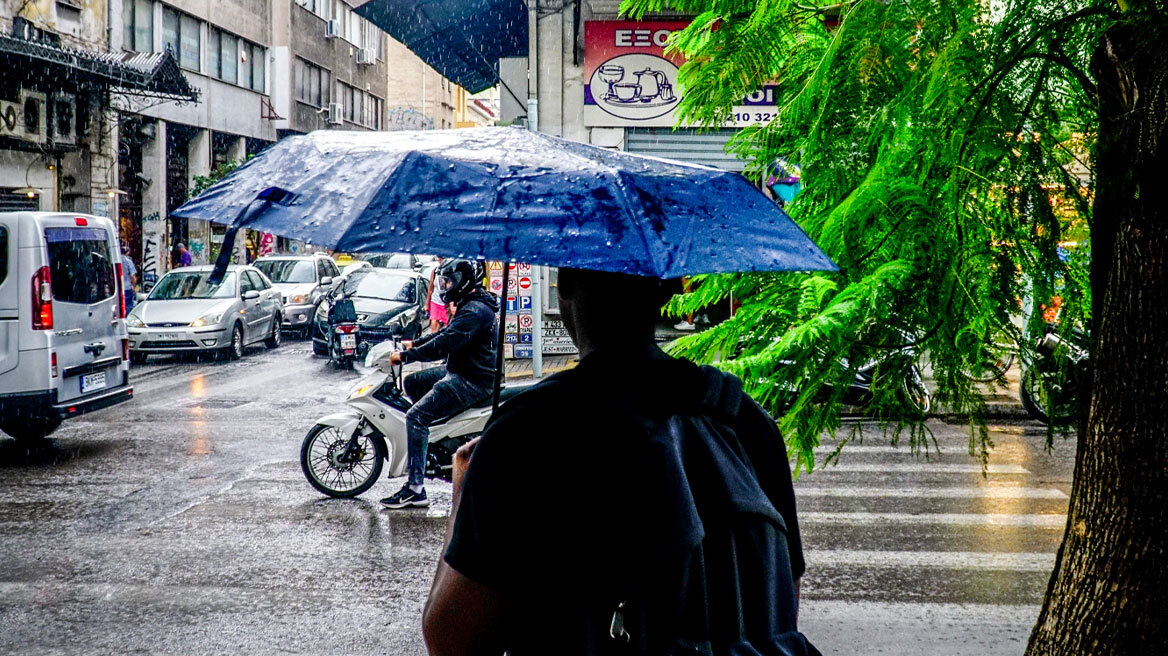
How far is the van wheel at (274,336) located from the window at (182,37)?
14.7m

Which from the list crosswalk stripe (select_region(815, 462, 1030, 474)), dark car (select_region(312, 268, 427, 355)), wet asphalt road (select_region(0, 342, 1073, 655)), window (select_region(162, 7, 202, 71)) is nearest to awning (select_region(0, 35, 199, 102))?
window (select_region(162, 7, 202, 71))

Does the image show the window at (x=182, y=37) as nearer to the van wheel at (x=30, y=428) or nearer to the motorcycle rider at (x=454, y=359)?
the van wheel at (x=30, y=428)

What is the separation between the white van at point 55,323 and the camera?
31.1 ft

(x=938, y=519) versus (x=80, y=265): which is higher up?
(x=80, y=265)

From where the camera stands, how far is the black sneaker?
7.87m

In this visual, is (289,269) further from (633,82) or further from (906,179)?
(906,179)

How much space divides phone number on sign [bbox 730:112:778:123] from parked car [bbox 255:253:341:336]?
64.4ft

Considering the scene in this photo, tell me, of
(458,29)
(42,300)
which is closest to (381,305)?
(458,29)

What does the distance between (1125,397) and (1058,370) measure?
1.15ft

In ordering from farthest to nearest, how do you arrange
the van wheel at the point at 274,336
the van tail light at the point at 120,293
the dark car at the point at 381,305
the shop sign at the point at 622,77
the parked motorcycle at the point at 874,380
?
the van wheel at the point at 274,336 → the dark car at the point at 381,305 → the shop sign at the point at 622,77 → the van tail light at the point at 120,293 → the parked motorcycle at the point at 874,380

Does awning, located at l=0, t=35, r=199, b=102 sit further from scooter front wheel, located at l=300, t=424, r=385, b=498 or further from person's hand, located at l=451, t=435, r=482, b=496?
person's hand, located at l=451, t=435, r=482, b=496

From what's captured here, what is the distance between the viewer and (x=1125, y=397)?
2885 millimetres

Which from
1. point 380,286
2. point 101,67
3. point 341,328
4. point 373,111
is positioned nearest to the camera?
point 341,328

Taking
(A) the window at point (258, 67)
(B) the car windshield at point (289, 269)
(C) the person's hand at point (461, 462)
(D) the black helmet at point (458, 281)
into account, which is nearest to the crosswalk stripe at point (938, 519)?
(D) the black helmet at point (458, 281)
